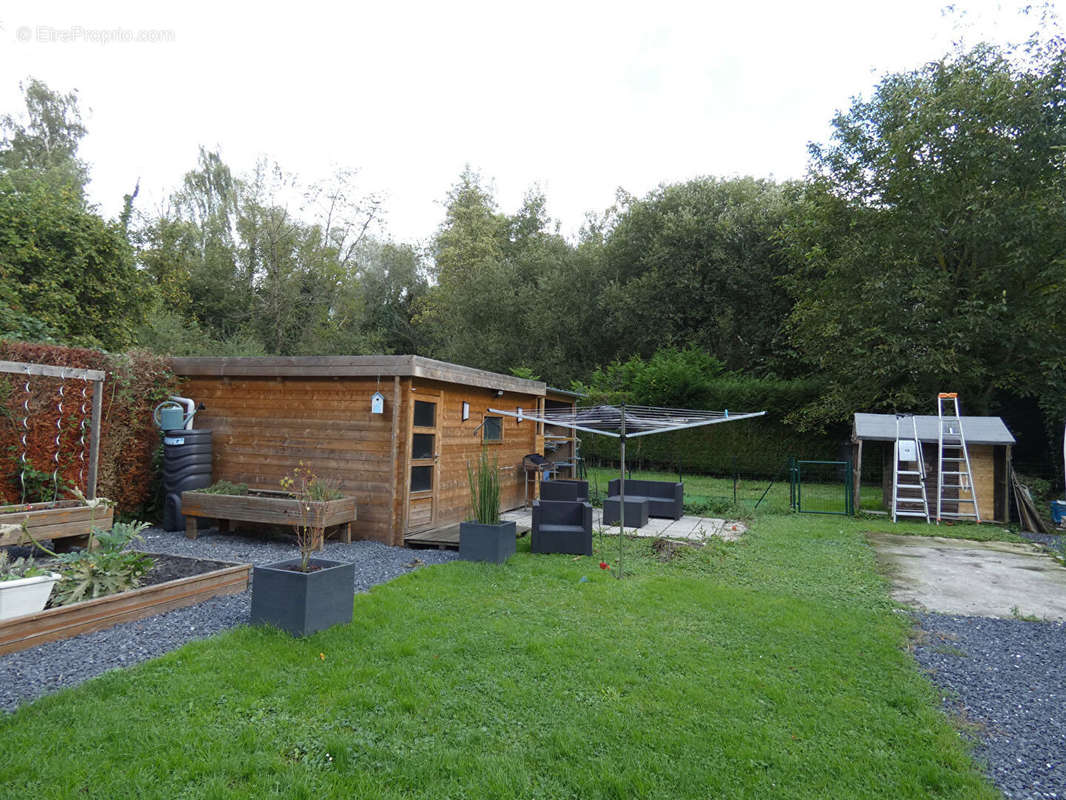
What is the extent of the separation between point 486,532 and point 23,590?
3339 millimetres

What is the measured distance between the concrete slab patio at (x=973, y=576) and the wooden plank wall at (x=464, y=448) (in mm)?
4788

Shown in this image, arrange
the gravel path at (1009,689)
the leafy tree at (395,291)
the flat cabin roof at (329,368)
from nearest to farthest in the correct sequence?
the gravel path at (1009,689) < the flat cabin roof at (329,368) < the leafy tree at (395,291)

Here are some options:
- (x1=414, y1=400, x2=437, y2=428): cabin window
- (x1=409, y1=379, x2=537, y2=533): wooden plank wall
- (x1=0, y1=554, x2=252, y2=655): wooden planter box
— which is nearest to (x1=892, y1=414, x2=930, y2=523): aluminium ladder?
(x1=409, y1=379, x2=537, y2=533): wooden plank wall

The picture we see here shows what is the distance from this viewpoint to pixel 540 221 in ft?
88.6

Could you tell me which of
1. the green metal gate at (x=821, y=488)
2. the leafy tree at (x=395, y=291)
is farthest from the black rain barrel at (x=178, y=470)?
the leafy tree at (x=395, y=291)

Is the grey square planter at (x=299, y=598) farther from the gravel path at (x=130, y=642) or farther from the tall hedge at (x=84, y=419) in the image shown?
the tall hedge at (x=84, y=419)

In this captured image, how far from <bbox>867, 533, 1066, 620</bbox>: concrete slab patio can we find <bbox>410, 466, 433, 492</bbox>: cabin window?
472 cm

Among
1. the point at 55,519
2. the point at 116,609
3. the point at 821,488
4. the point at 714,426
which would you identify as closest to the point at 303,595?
the point at 116,609

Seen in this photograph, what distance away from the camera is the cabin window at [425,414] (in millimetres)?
6984

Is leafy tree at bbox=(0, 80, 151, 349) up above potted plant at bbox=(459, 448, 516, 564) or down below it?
above

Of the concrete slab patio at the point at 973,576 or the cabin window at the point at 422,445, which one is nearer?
the concrete slab patio at the point at 973,576

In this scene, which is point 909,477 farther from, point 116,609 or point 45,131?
point 45,131

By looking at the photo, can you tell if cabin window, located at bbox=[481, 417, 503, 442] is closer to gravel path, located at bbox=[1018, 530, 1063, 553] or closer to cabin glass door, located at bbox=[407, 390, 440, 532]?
cabin glass door, located at bbox=[407, 390, 440, 532]

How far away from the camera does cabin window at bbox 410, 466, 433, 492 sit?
6984 millimetres
